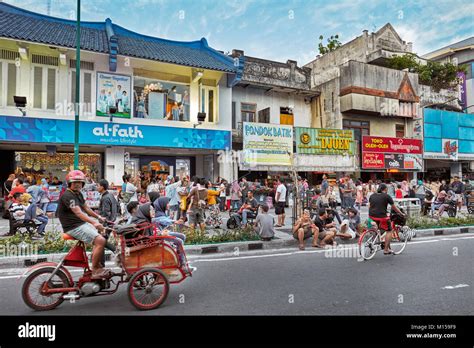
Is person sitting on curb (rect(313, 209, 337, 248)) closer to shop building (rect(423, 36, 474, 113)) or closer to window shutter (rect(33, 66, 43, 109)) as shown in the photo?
window shutter (rect(33, 66, 43, 109))

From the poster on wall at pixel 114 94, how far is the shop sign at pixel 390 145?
1618 centimetres

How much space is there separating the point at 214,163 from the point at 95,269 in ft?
47.4

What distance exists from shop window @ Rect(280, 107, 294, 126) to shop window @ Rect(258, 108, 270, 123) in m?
1.93

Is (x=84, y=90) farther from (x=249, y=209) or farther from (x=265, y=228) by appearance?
(x=265, y=228)

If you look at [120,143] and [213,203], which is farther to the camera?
[120,143]

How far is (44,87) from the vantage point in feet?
49.5

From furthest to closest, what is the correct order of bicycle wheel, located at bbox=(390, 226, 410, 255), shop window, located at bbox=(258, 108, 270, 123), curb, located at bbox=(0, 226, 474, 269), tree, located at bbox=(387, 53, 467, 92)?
tree, located at bbox=(387, 53, 467, 92)
shop window, located at bbox=(258, 108, 270, 123)
bicycle wheel, located at bbox=(390, 226, 410, 255)
curb, located at bbox=(0, 226, 474, 269)

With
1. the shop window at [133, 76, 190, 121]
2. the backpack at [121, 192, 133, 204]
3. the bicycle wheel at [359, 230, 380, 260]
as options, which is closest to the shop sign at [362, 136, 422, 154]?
the shop window at [133, 76, 190, 121]

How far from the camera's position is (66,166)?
1697 centimetres

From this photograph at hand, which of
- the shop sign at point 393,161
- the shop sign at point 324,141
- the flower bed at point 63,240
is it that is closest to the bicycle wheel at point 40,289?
the flower bed at point 63,240

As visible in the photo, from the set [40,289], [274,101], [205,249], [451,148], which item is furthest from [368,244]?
[451,148]

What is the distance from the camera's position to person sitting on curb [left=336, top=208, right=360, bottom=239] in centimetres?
Answer: 991

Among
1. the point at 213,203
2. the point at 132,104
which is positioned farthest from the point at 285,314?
the point at 132,104

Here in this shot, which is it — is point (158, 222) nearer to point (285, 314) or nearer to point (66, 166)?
point (285, 314)
